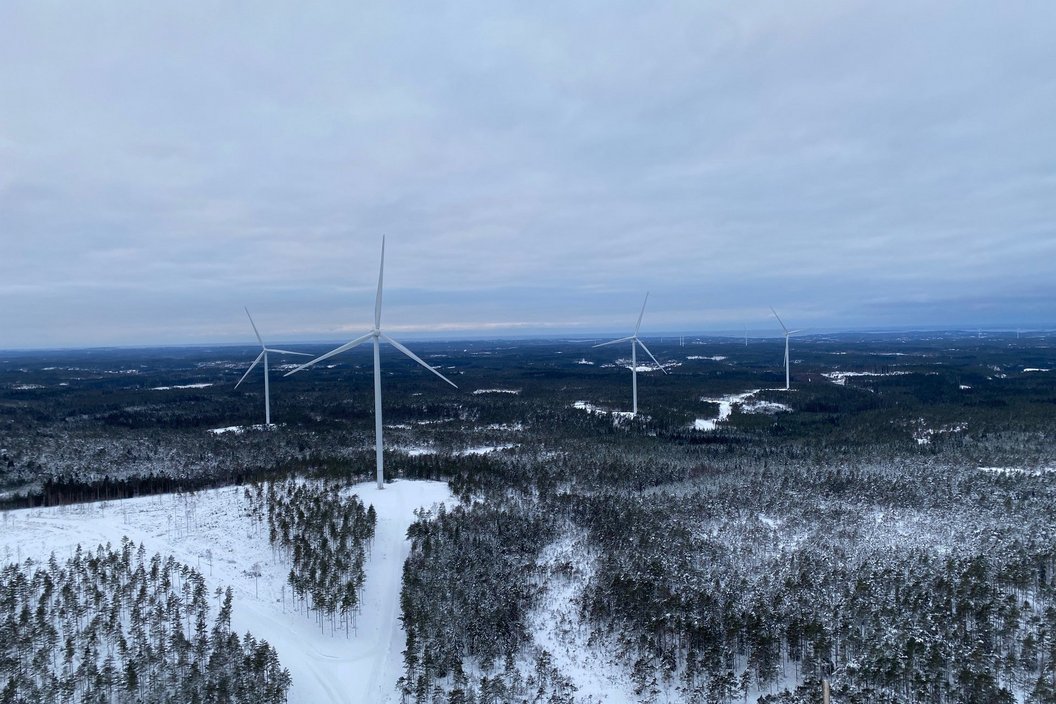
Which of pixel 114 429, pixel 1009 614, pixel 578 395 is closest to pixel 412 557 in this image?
pixel 1009 614

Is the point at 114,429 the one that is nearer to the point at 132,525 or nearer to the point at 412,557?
the point at 132,525

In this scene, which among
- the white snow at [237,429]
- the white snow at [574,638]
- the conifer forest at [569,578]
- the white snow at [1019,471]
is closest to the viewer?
the conifer forest at [569,578]

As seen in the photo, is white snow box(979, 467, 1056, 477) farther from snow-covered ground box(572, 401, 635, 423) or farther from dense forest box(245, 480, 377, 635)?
dense forest box(245, 480, 377, 635)

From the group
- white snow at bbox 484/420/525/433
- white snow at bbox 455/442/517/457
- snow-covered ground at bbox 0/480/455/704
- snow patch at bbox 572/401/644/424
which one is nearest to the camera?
snow-covered ground at bbox 0/480/455/704

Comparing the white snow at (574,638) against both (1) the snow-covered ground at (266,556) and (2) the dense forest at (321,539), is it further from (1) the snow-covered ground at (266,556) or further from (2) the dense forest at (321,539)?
(2) the dense forest at (321,539)

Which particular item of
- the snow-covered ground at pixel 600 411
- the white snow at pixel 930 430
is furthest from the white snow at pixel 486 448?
the white snow at pixel 930 430

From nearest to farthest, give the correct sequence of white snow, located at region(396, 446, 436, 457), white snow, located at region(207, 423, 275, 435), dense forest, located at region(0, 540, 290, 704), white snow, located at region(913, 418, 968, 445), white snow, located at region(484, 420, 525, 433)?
dense forest, located at region(0, 540, 290, 704) < white snow, located at region(396, 446, 436, 457) < white snow, located at region(913, 418, 968, 445) < white snow, located at region(207, 423, 275, 435) < white snow, located at region(484, 420, 525, 433)

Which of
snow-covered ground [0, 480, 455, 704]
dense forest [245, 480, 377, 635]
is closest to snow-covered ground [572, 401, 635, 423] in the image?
snow-covered ground [0, 480, 455, 704]
